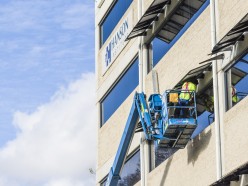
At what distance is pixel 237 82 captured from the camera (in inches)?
1133

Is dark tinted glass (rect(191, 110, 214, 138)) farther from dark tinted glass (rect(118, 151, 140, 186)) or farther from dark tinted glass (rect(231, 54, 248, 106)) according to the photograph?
dark tinted glass (rect(118, 151, 140, 186))

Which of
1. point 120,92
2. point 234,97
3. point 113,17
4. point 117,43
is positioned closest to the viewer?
point 234,97

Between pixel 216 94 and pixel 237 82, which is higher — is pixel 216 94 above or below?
below

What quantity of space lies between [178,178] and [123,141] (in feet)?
17.4

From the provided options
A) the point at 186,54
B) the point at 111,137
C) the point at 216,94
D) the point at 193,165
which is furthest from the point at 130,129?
the point at 216,94

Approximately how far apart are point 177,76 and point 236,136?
6258 mm

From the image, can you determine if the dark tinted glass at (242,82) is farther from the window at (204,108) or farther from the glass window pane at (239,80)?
the window at (204,108)

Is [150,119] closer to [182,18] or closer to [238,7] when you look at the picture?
[182,18]

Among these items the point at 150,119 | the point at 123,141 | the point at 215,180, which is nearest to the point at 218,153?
the point at 215,180

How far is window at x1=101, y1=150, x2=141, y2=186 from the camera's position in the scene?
3834cm

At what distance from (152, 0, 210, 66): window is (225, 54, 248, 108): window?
3589mm

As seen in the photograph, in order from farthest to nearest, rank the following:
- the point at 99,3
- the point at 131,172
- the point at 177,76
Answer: the point at 99,3, the point at 131,172, the point at 177,76

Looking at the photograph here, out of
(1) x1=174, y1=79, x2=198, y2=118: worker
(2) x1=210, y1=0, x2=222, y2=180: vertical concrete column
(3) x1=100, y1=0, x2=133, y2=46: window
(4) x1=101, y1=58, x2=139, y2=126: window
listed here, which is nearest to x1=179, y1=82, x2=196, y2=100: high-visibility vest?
(1) x1=174, y1=79, x2=198, y2=118: worker

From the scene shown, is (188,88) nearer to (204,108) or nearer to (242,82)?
(204,108)
